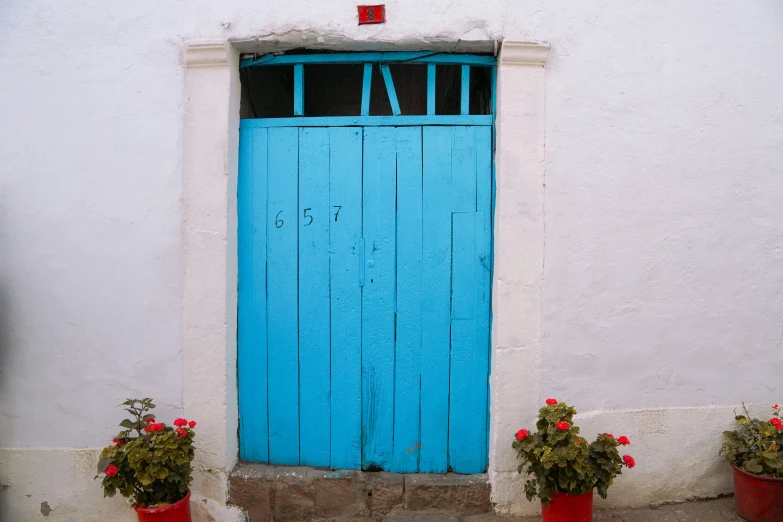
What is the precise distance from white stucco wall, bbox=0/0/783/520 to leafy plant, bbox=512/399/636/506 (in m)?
0.21

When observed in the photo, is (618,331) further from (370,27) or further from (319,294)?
(370,27)

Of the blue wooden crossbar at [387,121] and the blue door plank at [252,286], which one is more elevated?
the blue wooden crossbar at [387,121]

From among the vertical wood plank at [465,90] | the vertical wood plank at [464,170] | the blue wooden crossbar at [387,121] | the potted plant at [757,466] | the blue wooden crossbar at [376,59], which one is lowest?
the potted plant at [757,466]

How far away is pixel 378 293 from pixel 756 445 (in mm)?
1982

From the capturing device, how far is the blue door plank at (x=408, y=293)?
2885mm

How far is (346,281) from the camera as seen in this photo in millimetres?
2922

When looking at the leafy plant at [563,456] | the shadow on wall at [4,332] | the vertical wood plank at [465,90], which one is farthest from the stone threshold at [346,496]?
the vertical wood plank at [465,90]

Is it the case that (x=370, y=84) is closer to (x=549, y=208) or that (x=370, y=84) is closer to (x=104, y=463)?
(x=549, y=208)

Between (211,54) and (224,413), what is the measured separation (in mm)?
1764

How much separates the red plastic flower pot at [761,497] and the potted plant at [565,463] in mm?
636

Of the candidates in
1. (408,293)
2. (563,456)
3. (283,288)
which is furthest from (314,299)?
(563,456)

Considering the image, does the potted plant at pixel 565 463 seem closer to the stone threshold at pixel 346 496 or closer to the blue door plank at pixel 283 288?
the stone threshold at pixel 346 496

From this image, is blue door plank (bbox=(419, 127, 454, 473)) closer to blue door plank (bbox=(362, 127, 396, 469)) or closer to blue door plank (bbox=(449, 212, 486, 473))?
blue door plank (bbox=(449, 212, 486, 473))

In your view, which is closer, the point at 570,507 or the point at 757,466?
the point at 570,507
